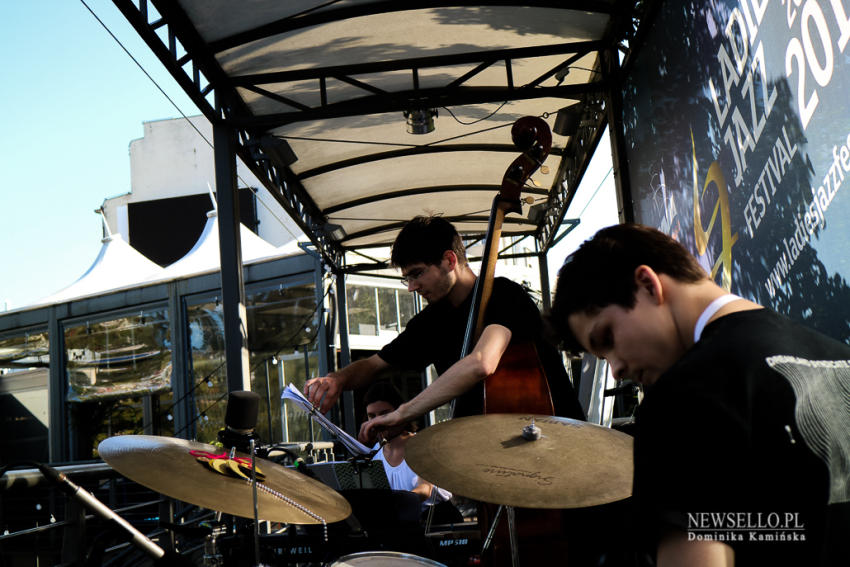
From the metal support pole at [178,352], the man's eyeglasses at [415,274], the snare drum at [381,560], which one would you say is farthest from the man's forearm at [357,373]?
the metal support pole at [178,352]

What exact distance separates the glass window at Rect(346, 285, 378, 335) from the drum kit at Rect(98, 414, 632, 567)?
11414mm

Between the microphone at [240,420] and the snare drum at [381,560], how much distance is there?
831mm

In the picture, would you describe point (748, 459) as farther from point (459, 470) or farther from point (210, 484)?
point (210, 484)

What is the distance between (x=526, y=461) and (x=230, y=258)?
4708 mm

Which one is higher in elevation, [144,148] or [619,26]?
[144,148]

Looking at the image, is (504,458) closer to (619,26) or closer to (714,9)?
(714,9)

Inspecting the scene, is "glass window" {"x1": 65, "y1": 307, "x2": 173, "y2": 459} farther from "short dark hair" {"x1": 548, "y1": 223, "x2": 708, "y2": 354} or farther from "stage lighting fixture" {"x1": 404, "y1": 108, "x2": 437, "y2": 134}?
"short dark hair" {"x1": 548, "y1": 223, "x2": 708, "y2": 354}

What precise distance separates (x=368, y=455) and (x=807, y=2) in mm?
2349

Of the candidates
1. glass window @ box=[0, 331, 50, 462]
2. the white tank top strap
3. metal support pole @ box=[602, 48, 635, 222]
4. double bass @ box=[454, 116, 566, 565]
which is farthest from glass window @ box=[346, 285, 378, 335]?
the white tank top strap

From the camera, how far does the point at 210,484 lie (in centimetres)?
182

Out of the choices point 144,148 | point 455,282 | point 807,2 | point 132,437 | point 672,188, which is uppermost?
point 144,148

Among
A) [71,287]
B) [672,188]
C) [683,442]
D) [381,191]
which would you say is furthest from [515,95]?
[71,287]

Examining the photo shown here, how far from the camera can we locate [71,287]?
13336 millimetres

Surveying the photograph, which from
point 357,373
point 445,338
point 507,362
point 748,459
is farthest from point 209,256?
point 748,459
